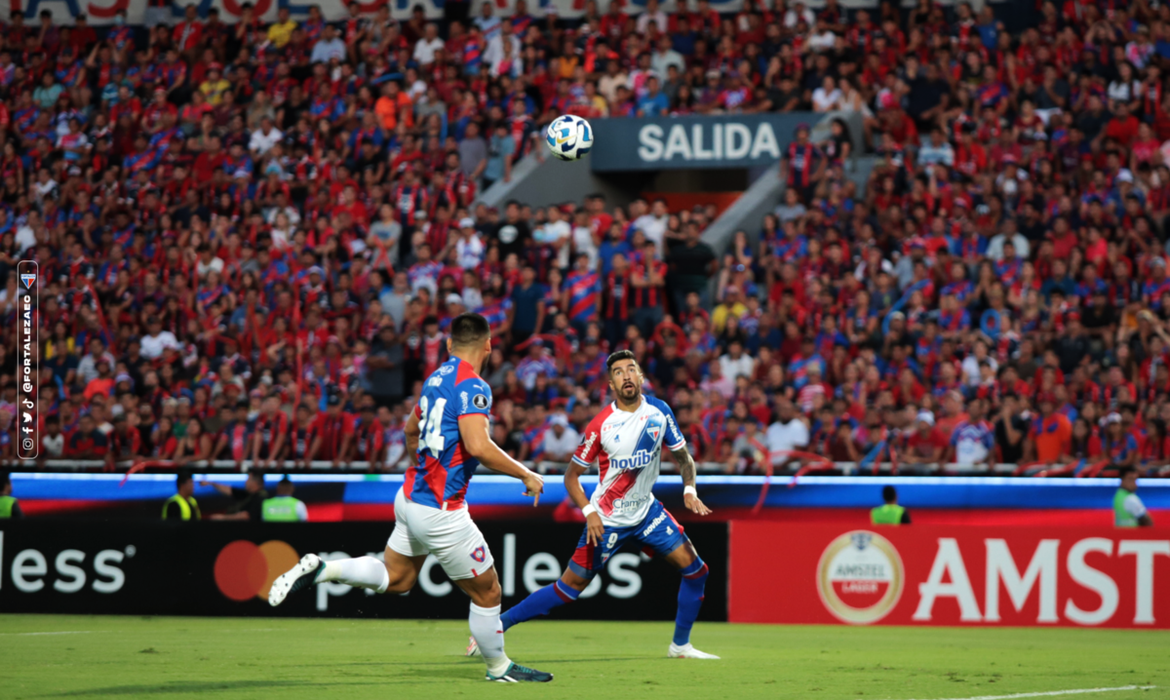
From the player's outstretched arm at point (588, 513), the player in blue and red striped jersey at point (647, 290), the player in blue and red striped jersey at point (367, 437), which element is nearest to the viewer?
the player's outstretched arm at point (588, 513)

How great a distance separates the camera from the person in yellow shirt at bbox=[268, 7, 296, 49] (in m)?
26.9

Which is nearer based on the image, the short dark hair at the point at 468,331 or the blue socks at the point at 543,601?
the short dark hair at the point at 468,331

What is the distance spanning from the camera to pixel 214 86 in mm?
26094

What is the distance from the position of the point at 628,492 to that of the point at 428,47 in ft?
53.2

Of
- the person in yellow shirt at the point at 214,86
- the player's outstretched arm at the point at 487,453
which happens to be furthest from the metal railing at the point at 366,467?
the player's outstretched arm at the point at 487,453

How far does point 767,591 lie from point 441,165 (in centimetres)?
1058

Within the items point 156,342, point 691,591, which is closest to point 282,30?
point 156,342

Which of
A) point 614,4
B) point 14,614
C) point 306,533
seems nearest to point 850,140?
point 614,4

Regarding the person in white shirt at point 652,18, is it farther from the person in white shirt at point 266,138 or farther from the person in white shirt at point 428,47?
the person in white shirt at point 266,138

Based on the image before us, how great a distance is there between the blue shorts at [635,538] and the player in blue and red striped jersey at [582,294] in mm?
9807

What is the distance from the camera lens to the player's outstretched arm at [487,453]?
328 inches

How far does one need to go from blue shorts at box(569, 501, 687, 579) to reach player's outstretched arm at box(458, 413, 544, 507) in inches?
82.8

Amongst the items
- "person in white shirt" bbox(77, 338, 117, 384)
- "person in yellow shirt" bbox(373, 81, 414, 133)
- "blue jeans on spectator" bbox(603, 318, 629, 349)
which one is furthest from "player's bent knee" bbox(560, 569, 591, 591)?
"person in yellow shirt" bbox(373, 81, 414, 133)

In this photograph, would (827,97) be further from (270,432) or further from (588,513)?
(588,513)
